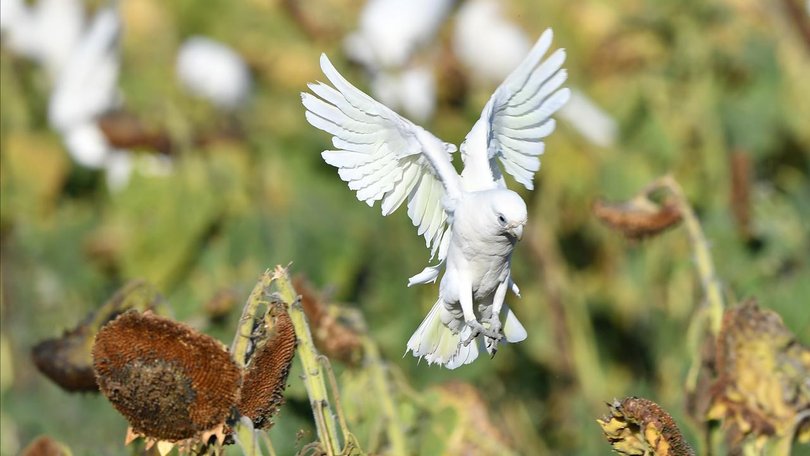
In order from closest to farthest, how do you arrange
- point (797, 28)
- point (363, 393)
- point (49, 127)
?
1. point (363, 393)
2. point (797, 28)
3. point (49, 127)

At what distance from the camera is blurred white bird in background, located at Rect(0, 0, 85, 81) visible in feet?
13.7

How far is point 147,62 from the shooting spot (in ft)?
15.4

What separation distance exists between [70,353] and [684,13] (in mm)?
1780

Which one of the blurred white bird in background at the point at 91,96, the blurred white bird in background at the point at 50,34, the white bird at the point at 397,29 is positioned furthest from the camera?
the blurred white bird in background at the point at 50,34

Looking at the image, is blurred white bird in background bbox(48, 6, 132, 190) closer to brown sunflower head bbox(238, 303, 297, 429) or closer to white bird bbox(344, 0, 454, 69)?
white bird bbox(344, 0, 454, 69)

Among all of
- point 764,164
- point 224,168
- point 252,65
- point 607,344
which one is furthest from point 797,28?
point 252,65

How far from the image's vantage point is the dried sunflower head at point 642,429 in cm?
111

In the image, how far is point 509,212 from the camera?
1.09 metres

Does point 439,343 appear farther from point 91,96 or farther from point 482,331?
point 91,96

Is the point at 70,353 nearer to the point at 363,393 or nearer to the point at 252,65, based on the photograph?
the point at 363,393

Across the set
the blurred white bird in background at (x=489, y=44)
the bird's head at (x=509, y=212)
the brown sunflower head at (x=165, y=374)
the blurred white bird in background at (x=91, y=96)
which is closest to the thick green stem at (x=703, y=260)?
the bird's head at (x=509, y=212)

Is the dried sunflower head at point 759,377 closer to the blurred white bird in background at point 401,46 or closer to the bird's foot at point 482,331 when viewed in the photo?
the bird's foot at point 482,331

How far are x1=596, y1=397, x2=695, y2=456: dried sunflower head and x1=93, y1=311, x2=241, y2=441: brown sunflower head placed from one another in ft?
0.98

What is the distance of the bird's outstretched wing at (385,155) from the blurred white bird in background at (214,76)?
9.85 ft
